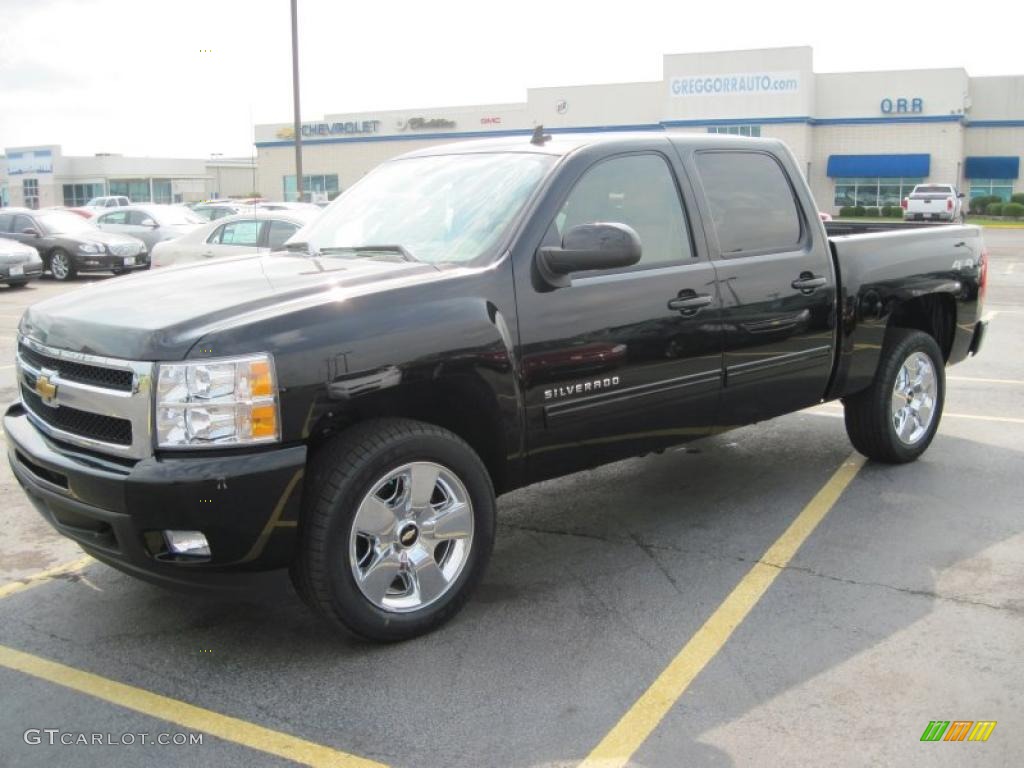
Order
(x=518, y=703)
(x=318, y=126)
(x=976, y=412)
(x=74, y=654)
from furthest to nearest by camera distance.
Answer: (x=318, y=126)
(x=976, y=412)
(x=74, y=654)
(x=518, y=703)

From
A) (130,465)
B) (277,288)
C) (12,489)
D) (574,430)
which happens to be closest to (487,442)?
(574,430)

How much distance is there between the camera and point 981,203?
5247cm

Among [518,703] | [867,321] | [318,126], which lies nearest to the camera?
[518,703]

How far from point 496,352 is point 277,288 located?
2.91ft

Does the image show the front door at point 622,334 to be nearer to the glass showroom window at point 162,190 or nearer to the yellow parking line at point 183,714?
the yellow parking line at point 183,714

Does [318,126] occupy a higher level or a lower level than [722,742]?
higher

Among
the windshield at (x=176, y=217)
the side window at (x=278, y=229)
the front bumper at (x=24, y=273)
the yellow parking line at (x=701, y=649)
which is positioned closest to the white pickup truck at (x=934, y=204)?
the windshield at (x=176, y=217)

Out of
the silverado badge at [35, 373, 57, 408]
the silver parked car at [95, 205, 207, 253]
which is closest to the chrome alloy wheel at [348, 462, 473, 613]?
the silverado badge at [35, 373, 57, 408]

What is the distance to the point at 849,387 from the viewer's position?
5988 millimetres

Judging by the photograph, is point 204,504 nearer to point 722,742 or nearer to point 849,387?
point 722,742

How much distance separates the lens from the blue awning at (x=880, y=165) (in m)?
52.9

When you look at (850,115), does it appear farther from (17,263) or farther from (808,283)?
(808,283)

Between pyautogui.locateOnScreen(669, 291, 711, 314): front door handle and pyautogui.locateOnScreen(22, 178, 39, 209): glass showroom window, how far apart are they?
85.3 m

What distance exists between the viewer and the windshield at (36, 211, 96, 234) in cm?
2283
